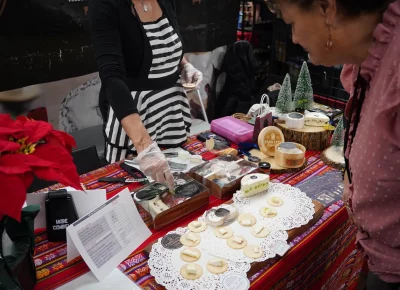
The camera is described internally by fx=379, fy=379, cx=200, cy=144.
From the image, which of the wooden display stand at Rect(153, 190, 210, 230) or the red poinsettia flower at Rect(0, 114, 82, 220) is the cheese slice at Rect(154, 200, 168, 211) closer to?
the wooden display stand at Rect(153, 190, 210, 230)

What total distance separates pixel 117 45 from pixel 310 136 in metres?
0.95

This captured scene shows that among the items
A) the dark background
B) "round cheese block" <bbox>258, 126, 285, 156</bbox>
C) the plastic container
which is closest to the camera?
"round cheese block" <bbox>258, 126, 285, 156</bbox>

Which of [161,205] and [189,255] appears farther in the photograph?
[161,205]

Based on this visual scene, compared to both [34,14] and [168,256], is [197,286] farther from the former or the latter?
[34,14]

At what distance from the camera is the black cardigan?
1.49 m

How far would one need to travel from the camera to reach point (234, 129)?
1.84 meters

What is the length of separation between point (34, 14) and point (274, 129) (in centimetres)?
177

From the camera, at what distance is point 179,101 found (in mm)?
1876

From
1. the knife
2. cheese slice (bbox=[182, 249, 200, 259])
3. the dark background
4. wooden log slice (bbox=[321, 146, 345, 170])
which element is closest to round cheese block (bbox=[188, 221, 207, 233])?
cheese slice (bbox=[182, 249, 200, 259])

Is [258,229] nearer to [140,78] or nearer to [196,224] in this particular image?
[196,224]

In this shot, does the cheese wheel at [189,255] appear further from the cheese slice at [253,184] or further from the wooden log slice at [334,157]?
the wooden log slice at [334,157]

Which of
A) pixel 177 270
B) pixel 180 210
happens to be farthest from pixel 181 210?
pixel 177 270

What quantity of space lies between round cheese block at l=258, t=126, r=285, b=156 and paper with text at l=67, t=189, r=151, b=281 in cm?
70

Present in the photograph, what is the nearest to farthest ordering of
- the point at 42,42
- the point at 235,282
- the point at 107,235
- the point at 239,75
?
the point at 235,282
the point at 107,235
the point at 42,42
the point at 239,75
